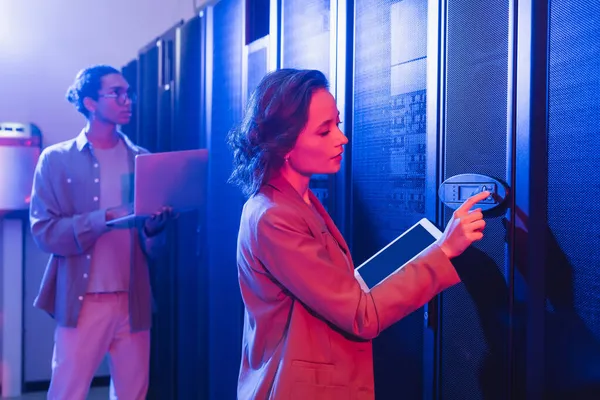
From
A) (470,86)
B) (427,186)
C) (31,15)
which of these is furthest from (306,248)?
(31,15)

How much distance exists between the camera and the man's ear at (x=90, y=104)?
278cm

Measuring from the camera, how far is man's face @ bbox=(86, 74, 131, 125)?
2.75m

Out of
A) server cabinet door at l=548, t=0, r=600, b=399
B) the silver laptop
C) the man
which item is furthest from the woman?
the man

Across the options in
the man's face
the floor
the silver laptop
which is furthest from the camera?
the floor

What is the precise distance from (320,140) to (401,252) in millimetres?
301

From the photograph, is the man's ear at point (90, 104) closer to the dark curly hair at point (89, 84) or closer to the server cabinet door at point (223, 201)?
the dark curly hair at point (89, 84)

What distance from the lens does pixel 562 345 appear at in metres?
1.21

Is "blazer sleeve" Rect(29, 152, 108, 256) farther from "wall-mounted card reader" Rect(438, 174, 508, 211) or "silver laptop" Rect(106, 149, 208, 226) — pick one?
"wall-mounted card reader" Rect(438, 174, 508, 211)

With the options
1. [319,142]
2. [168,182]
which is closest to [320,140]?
[319,142]

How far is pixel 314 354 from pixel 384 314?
6.7 inches

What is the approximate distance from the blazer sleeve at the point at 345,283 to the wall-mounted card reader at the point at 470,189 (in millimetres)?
166

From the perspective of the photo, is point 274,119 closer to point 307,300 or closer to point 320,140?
point 320,140

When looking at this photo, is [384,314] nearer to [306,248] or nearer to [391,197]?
[306,248]

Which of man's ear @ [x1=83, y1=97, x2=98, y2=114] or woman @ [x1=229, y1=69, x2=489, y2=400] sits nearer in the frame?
woman @ [x1=229, y1=69, x2=489, y2=400]
